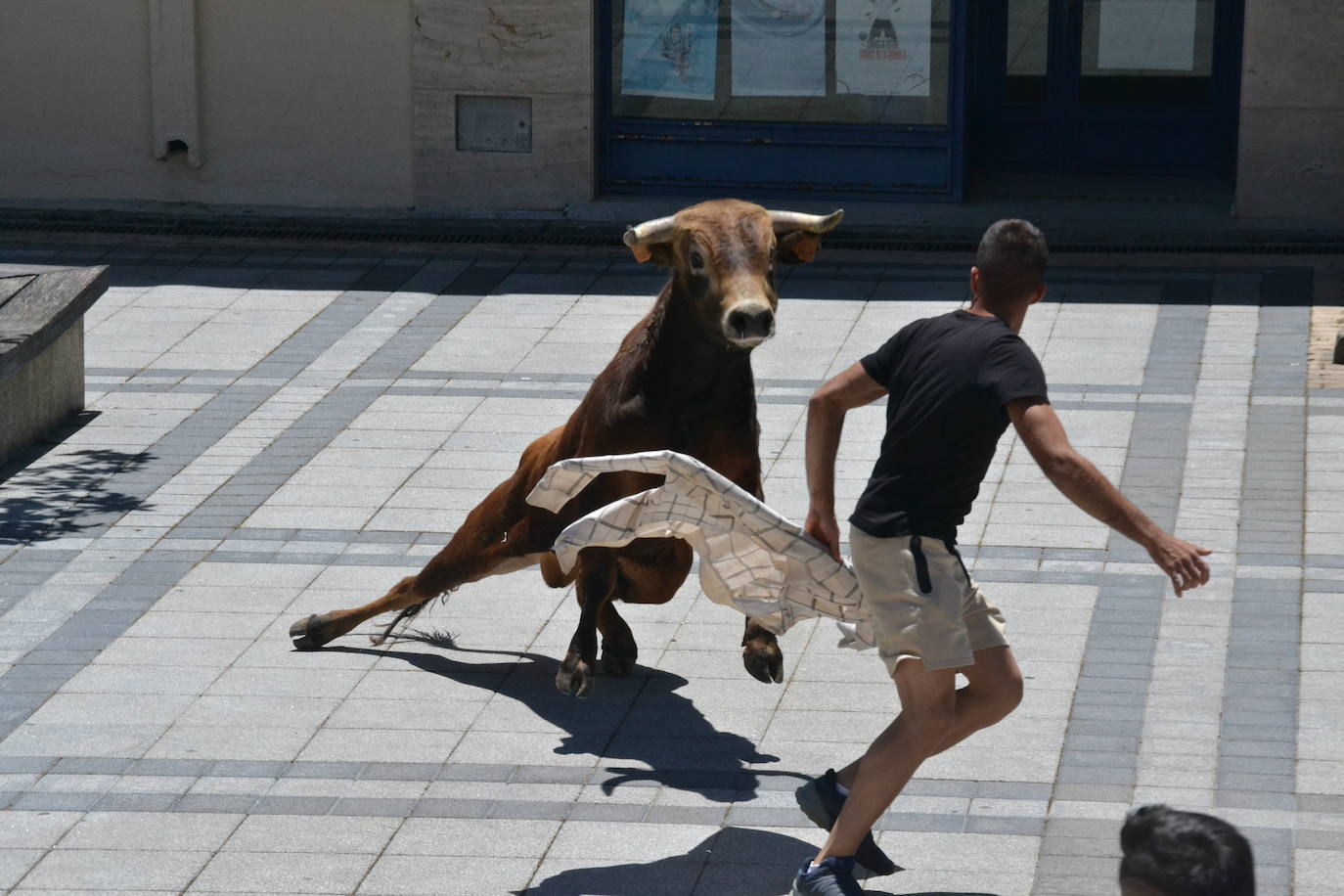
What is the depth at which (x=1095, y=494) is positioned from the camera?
4805mm

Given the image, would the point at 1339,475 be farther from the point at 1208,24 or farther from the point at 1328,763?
the point at 1208,24

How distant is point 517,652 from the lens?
777 centimetres

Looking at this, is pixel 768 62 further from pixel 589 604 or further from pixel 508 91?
pixel 589 604

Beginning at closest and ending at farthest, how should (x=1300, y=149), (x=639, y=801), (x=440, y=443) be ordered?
(x=639, y=801), (x=440, y=443), (x=1300, y=149)

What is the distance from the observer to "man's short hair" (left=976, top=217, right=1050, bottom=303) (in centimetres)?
512

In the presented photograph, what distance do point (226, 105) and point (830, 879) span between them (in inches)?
465

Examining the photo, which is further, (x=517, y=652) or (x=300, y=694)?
(x=517, y=652)

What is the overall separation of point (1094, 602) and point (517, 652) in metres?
2.36

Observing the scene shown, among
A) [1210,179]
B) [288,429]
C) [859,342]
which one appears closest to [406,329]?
[288,429]

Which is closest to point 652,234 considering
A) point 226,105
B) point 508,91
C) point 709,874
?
point 709,874

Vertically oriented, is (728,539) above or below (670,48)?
below

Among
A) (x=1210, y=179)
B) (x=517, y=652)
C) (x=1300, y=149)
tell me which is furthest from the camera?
(x=1210, y=179)

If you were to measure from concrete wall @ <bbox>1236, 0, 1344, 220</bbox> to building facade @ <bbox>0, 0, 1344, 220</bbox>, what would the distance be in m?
1.67

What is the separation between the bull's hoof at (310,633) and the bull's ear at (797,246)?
2.37m
